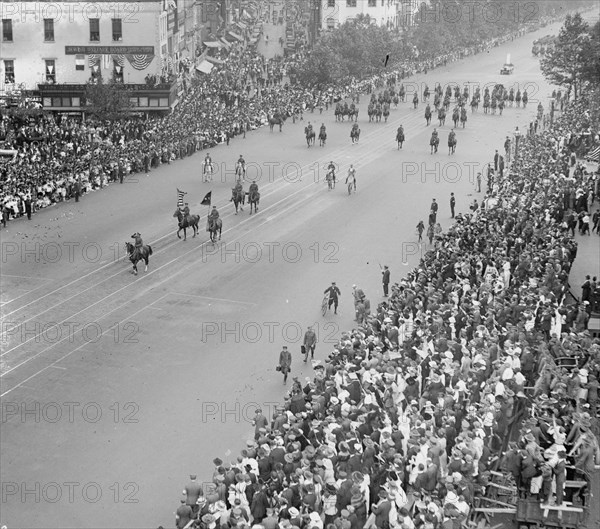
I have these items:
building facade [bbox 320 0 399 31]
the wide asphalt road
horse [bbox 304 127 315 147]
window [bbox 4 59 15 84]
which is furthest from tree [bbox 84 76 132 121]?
building facade [bbox 320 0 399 31]

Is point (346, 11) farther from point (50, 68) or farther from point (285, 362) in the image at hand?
point (285, 362)

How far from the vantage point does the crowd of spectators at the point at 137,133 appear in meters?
54.7

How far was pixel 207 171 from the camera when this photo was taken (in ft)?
199

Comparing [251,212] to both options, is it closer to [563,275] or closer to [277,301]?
[277,301]

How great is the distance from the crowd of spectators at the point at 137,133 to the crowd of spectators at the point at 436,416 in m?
22.5

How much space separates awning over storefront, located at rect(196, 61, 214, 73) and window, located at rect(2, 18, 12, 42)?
18691 millimetres

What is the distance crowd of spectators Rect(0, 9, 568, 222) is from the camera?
2154 inches

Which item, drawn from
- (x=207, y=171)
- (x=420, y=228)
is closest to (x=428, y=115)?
(x=207, y=171)

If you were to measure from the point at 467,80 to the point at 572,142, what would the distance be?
44335 millimetres

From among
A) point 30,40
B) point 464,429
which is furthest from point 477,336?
point 30,40

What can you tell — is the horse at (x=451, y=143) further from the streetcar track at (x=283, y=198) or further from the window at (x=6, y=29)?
the window at (x=6, y=29)

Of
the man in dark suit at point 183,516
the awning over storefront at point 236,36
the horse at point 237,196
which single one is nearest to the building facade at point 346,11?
the awning over storefront at point 236,36

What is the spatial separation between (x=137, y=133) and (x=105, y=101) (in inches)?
155

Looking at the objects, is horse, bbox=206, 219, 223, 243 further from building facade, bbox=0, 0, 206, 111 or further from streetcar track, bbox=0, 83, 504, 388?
building facade, bbox=0, 0, 206, 111
